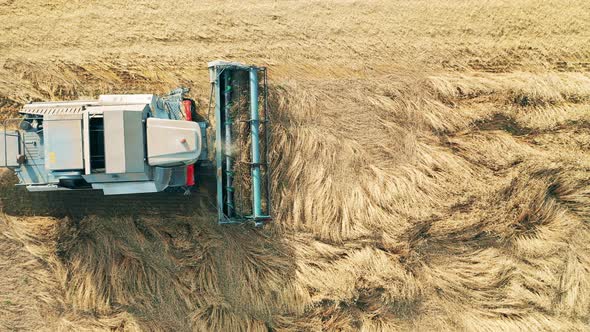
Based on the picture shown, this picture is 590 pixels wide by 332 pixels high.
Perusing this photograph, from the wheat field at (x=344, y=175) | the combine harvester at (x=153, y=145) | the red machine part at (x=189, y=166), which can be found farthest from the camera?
the wheat field at (x=344, y=175)

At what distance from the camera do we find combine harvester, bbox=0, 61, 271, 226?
12.5 ft

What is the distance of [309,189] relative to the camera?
15.7 feet

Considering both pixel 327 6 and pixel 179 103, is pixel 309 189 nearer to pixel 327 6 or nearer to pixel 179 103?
pixel 179 103

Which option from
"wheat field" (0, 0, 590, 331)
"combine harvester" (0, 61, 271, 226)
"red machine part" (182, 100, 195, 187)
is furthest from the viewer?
"wheat field" (0, 0, 590, 331)

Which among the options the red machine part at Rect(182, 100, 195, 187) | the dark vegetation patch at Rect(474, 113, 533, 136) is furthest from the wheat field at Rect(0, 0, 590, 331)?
the red machine part at Rect(182, 100, 195, 187)

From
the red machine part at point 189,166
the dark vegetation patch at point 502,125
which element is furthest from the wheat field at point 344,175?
the red machine part at point 189,166

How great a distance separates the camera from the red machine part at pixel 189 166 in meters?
4.50

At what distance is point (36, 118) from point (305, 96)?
3.06 m

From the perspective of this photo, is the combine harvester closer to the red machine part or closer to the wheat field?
the red machine part

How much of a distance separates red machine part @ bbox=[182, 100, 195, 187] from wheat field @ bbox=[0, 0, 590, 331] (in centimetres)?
22

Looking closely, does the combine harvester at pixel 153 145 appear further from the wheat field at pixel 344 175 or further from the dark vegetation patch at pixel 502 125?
the dark vegetation patch at pixel 502 125

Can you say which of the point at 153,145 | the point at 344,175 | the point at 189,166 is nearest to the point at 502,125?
the point at 344,175

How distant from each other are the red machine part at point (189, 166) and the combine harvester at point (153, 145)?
0.04ft

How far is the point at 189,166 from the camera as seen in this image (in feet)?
14.7
